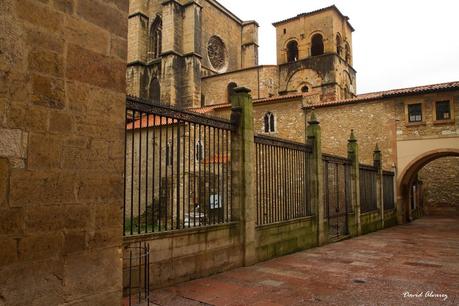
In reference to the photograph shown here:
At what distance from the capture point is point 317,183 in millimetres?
9844

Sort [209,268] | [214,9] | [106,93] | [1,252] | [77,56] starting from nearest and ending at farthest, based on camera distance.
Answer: [1,252] < [77,56] < [106,93] < [209,268] < [214,9]

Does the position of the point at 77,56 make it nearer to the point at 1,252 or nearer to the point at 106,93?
the point at 106,93

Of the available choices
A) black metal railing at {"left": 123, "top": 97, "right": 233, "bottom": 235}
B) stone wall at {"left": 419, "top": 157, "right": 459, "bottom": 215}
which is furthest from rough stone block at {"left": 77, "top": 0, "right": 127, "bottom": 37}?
stone wall at {"left": 419, "top": 157, "right": 459, "bottom": 215}

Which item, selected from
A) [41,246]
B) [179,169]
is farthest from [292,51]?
[41,246]

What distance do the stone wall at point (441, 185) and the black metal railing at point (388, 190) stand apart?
28.6ft

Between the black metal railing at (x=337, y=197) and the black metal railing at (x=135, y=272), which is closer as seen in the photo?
the black metal railing at (x=135, y=272)

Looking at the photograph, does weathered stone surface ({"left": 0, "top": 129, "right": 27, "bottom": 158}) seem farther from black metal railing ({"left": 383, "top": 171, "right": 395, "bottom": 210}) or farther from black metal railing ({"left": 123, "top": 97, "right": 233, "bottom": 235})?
black metal railing ({"left": 383, "top": 171, "right": 395, "bottom": 210})

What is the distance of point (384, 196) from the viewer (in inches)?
683

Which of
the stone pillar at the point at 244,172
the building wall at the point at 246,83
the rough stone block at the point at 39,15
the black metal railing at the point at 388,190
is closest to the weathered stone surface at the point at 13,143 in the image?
the rough stone block at the point at 39,15

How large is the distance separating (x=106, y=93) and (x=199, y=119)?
10.2 feet

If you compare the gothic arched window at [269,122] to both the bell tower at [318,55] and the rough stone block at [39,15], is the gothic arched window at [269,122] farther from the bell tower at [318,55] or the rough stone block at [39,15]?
the rough stone block at [39,15]

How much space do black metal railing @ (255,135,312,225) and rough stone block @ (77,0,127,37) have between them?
15.8 ft

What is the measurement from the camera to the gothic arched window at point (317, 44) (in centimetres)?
3247

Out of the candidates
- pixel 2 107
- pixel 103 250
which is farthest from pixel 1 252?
pixel 2 107
